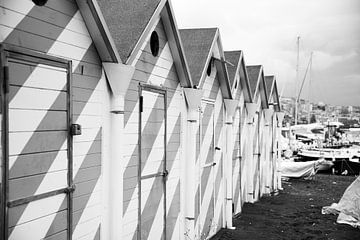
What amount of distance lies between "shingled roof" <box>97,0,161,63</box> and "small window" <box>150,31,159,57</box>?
562mm

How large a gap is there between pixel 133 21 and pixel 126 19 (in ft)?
0.40

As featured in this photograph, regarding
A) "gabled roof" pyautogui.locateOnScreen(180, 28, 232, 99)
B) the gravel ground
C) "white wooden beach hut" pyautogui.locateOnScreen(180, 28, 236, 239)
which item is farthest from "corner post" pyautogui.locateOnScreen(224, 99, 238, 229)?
"gabled roof" pyautogui.locateOnScreen(180, 28, 232, 99)

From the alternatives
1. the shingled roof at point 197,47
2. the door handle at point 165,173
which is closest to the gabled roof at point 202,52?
the shingled roof at point 197,47

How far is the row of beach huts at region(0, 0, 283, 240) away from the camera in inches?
144

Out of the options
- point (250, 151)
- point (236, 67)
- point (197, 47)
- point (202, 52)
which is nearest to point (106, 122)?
point (202, 52)

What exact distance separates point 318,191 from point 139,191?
14.9 m

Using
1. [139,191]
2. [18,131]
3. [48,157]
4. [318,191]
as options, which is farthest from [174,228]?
[318,191]

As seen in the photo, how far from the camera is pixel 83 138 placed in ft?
15.1

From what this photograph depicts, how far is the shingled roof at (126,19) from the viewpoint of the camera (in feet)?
18.1

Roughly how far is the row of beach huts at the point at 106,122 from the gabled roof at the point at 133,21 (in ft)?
0.06

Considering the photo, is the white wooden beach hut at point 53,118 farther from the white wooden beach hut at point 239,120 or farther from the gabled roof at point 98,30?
the white wooden beach hut at point 239,120

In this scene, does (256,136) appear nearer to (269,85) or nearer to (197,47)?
(269,85)

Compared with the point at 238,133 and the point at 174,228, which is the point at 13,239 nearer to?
the point at 174,228

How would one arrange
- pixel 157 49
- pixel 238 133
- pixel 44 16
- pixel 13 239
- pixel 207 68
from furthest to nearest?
1. pixel 238 133
2. pixel 207 68
3. pixel 157 49
4. pixel 44 16
5. pixel 13 239
